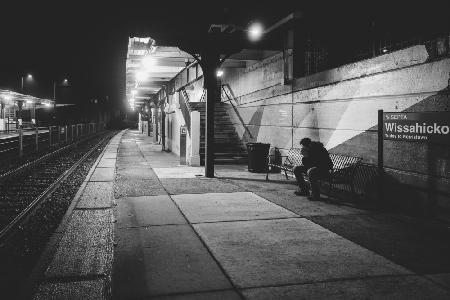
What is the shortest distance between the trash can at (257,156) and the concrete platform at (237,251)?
161 inches

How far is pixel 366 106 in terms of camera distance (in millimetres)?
8852

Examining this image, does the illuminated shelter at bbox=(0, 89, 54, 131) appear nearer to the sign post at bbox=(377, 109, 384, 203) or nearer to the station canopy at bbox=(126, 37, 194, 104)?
the station canopy at bbox=(126, 37, 194, 104)

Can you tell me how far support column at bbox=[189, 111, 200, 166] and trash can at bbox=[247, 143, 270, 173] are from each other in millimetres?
2503

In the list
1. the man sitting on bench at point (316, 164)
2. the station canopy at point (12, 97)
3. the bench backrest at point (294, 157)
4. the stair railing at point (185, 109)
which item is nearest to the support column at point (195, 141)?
the stair railing at point (185, 109)

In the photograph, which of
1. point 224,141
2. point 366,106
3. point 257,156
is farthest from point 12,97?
point 366,106

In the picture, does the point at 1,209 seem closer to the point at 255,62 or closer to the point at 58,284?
the point at 58,284

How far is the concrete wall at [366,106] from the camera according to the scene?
6.89 metres

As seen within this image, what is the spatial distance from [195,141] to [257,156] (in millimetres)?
2841

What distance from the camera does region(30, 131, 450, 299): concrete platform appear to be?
3.90m

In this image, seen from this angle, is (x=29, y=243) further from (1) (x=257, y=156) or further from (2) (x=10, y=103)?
(2) (x=10, y=103)

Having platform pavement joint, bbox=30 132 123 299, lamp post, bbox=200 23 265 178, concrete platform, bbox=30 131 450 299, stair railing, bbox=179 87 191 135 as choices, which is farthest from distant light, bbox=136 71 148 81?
platform pavement joint, bbox=30 132 123 299

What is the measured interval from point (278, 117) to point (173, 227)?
27.1 feet

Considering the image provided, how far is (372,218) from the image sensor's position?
6.95 m

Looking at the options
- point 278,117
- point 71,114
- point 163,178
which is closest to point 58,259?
point 163,178
